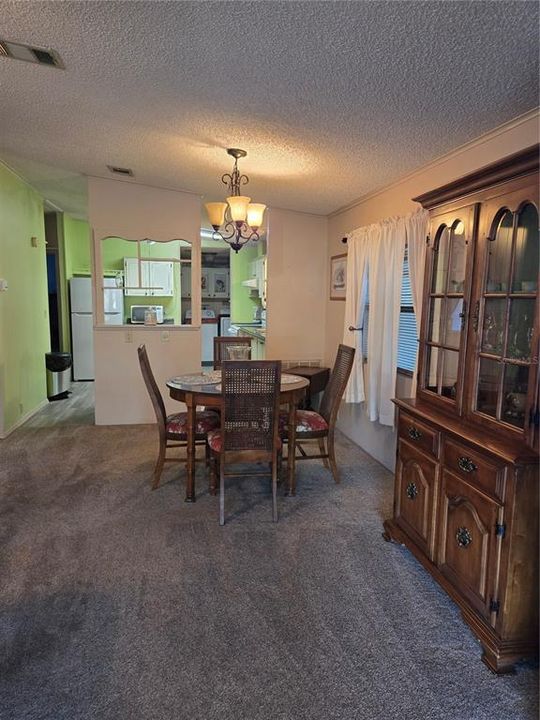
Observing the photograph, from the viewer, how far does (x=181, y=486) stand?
11.8 feet

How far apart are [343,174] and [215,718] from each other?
352cm

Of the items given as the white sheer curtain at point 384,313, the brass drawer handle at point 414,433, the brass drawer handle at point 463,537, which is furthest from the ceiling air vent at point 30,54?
the brass drawer handle at point 463,537

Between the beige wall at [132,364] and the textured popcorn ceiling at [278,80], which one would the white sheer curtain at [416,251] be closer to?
the textured popcorn ceiling at [278,80]

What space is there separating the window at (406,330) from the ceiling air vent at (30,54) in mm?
2566

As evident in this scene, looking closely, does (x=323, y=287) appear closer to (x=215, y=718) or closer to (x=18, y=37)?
(x=18, y=37)

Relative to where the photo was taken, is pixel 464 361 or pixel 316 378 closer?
pixel 464 361

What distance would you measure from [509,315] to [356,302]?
7.98 feet

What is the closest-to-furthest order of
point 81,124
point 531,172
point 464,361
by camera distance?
point 531,172
point 464,361
point 81,124

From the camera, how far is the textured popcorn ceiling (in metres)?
1.77

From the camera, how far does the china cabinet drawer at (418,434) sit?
2.34m

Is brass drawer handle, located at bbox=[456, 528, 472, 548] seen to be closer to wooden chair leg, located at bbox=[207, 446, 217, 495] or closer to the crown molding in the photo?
wooden chair leg, located at bbox=[207, 446, 217, 495]

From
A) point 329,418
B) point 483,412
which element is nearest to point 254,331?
point 329,418

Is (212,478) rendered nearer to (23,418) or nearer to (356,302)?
(356,302)

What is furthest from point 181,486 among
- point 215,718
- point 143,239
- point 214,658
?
point 143,239
